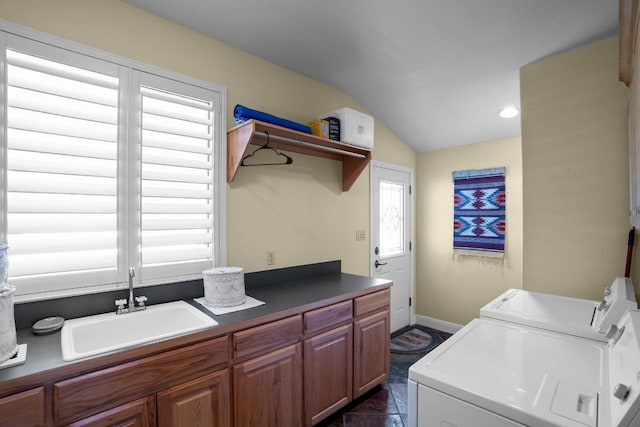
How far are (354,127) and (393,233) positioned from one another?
62.9 inches

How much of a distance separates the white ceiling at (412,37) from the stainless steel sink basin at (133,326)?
176cm

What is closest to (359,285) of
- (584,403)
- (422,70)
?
(584,403)

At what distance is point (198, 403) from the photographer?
1.44 m

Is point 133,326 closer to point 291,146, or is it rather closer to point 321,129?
point 291,146

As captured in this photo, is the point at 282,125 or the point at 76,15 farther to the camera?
the point at 282,125

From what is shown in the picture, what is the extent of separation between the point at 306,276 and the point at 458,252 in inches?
78.8

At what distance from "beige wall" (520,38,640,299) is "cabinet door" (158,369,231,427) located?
2.23 meters

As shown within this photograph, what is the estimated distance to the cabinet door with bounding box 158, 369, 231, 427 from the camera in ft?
4.45

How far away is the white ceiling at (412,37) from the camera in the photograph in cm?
184

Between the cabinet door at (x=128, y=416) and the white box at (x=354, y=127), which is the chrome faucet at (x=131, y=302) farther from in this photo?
the white box at (x=354, y=127)

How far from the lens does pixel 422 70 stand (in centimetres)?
249

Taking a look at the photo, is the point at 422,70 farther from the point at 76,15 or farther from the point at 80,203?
the point at 80,203

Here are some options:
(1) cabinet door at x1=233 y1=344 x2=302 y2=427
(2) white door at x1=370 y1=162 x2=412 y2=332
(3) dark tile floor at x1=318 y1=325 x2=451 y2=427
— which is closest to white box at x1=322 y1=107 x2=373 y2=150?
(2) white door at x1=370 y1=162 x2=412 y2=332

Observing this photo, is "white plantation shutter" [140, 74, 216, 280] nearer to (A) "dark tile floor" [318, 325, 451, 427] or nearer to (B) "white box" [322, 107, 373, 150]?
(B) "white box" [322, 107, 373, 150]
